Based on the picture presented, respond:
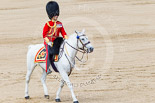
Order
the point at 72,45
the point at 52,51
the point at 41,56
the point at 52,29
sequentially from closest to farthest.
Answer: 1. the point at 72,45
2. the point at 52,51
3. the point at 52,29
4. the point at 41,56

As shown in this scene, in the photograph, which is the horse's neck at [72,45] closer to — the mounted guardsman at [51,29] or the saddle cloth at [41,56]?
the mounted guardsman at [51,29]

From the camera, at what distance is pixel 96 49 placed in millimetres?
22234

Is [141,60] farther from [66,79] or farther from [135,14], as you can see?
[135,14]

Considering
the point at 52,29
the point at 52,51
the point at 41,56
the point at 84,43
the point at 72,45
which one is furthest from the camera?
the point at 41,56

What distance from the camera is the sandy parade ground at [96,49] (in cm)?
1466

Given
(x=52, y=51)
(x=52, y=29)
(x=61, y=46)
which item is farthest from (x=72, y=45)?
(x=52, y=29)

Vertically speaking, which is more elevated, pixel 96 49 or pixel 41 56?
pixel 96 49

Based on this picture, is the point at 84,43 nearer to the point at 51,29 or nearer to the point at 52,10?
the point at 51,29

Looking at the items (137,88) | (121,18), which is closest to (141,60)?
(137,88)

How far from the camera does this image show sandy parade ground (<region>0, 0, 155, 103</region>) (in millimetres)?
14656

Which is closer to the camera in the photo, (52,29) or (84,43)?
(84,43)

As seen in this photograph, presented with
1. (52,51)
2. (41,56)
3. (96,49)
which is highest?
(96,49)

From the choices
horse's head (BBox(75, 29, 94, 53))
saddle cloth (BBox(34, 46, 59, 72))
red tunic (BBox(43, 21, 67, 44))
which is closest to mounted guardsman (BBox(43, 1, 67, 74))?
red tunic (BBox(43, 21, 67, 44))

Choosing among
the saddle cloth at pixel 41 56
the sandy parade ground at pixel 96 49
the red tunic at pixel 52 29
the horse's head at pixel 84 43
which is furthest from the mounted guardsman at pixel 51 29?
the sandy parade ground at pixel 96 49
